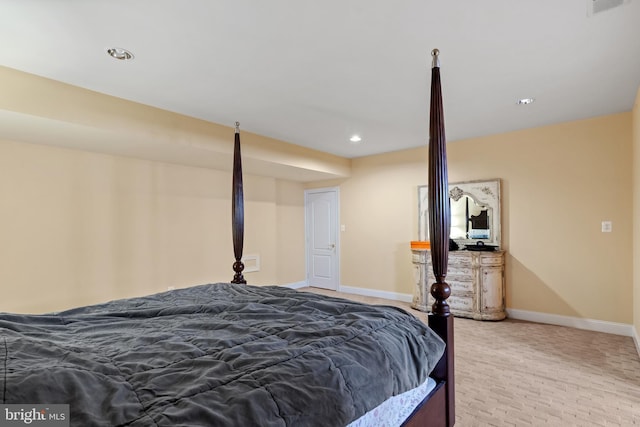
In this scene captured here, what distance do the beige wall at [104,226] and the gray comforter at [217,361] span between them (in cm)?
237

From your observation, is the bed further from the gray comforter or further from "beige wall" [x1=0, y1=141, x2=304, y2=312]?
"beige wall" [x1=0, y1=141, x2=304, y2=312]

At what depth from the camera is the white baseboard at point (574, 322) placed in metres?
3.74

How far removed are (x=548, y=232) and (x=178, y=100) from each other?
4.55 m

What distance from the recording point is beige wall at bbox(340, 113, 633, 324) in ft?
12.5

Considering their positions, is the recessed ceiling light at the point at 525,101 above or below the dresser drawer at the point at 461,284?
above

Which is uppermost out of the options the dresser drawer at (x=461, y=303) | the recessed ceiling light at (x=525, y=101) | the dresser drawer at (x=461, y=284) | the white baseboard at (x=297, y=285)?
the recessed ceiling light at (x=525, y=101)

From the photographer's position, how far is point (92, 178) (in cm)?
398

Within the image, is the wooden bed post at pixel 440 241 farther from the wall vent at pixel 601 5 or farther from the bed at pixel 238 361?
the wall vent at pixel 601 5

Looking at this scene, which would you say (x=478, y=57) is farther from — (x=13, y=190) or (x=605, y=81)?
(x=13, y=190)

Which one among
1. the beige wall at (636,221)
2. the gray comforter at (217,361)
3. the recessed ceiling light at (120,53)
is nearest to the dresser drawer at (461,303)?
the beige wall at (636,221)

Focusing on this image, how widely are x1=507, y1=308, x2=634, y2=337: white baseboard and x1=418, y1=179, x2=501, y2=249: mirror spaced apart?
0.91m

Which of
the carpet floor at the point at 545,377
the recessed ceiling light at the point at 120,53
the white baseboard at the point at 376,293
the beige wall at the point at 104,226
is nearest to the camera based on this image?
the carpet floor at the point at 545,377

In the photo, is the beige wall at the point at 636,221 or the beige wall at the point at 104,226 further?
the beige wall at the point at 104,226

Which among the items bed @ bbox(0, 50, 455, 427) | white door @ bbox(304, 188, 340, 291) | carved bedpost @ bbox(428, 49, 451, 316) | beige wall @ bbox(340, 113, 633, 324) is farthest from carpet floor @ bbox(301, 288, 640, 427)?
white door @ bbox(304, 188, 340, 291)
